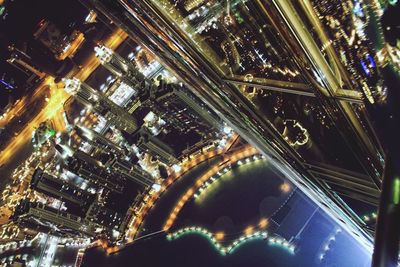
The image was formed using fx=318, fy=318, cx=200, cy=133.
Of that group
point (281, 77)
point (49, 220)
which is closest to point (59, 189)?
point (49, 220)

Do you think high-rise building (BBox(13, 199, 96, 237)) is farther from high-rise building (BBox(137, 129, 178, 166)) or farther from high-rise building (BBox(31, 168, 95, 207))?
high-rise building (BBox(137, 129, 178, 166))

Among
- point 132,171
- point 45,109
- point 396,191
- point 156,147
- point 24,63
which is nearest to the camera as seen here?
point 396,191

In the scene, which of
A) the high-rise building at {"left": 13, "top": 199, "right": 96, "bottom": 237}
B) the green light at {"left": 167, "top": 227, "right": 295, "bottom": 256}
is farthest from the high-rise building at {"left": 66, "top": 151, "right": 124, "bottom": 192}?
the green light at {"left": 167, "top": 227, "right": 295, "bottom": 256}

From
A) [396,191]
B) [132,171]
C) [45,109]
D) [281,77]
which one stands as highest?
[281,77]

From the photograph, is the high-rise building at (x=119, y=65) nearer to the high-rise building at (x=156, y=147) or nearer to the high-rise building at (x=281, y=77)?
the high-rise building at (x=156, y=147)

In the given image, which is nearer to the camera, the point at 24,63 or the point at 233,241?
the point at 233,241

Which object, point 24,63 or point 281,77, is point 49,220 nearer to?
point 281,77
